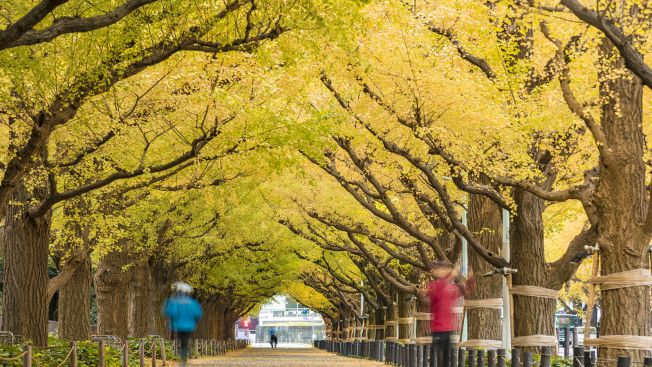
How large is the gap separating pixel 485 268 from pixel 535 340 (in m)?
4.27

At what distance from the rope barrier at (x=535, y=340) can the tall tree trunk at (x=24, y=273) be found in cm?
1021

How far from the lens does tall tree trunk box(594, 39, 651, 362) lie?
12.9 metres

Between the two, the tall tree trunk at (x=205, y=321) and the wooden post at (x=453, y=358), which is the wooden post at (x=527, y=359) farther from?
the tall tree trunk at (x=205, y=321)

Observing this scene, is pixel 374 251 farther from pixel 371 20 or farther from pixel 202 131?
pixel 371 20

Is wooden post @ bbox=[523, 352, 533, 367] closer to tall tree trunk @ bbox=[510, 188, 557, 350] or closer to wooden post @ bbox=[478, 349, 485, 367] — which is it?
wooden post @ bbox=[478, 349, 485, 367]

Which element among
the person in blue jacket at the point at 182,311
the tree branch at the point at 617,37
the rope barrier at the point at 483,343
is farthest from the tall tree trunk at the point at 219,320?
the tree branch at the point at 617,37

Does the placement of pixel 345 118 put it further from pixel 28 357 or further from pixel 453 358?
pixel 28 357

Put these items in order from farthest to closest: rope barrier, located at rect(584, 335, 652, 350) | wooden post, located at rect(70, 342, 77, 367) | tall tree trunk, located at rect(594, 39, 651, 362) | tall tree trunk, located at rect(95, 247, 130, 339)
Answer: tall tree trunk, located at rect(95, 247, 130, 339)
wooden post, located at rect(70, 342, 77, 367)
tall tree trunk, located at rect(594, 39, 651, 362)
rope barrier, located at rect(584, 335, 652, 350)

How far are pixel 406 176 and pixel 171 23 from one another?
950 centimetres

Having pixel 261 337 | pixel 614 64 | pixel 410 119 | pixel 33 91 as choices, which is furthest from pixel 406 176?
pixel 261 337

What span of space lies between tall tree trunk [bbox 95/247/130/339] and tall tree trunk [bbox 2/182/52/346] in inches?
414

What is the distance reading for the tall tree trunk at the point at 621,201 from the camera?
12.9 m

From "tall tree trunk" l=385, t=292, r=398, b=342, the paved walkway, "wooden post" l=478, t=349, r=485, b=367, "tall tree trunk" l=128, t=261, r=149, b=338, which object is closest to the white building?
the paved walkway

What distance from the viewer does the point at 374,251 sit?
35531 millimetres
